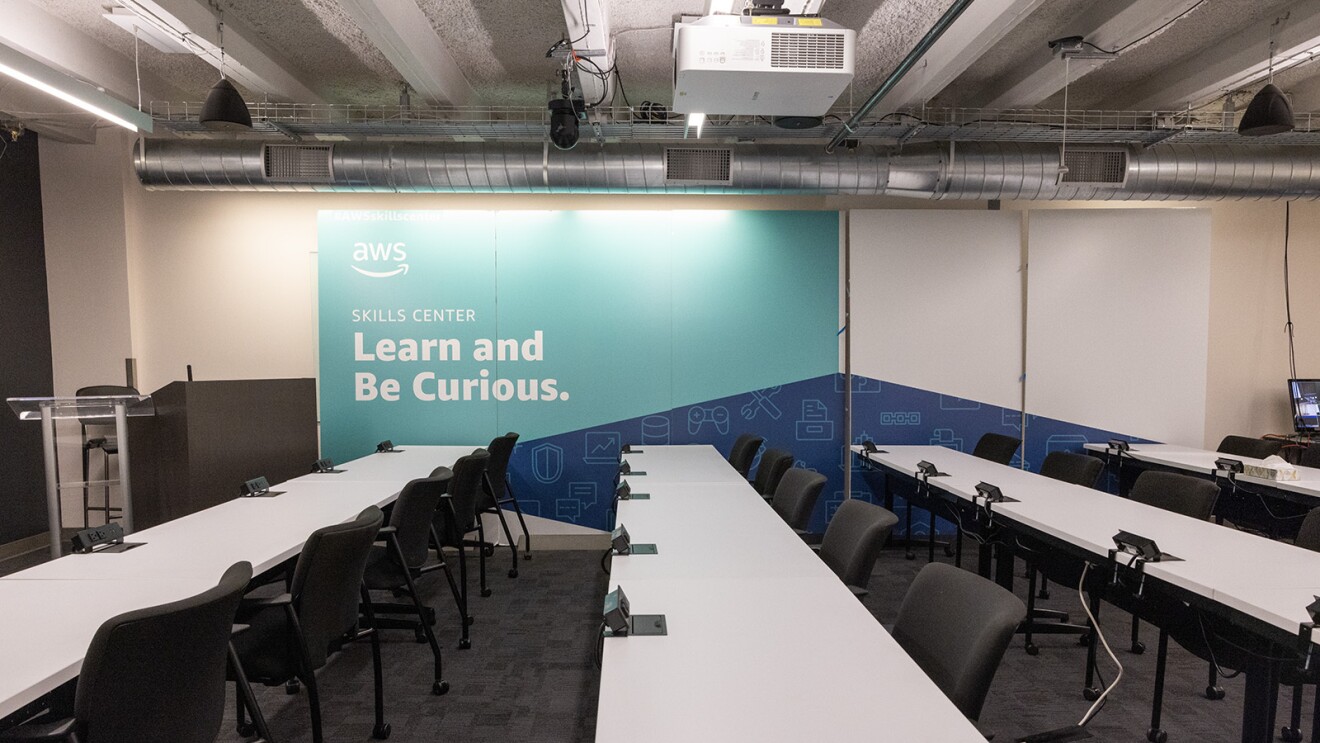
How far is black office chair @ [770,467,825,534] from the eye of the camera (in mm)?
2871

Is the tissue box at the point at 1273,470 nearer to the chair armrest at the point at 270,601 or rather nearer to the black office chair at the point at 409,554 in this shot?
the black office chair at the point at 409,554

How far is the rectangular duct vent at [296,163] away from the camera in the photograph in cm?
425

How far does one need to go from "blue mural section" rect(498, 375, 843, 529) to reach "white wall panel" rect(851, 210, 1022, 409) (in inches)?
20.5

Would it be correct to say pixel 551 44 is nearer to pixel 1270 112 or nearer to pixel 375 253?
pixel 375 253

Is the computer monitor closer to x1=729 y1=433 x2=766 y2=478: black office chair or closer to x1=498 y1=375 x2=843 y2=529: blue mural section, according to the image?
x1=498 y1=375 x2=843 y2=529: blue mural section

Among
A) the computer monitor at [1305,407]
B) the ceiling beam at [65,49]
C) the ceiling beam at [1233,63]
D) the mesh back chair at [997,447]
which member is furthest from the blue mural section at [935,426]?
the ceiling beam at [65,49]

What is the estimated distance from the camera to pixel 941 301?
4875 millimetres

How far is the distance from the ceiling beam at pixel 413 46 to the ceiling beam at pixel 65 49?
5.54 feet

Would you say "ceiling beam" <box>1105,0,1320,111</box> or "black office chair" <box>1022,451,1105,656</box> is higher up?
"ceiling beam" <box>1105,0,1320,111</box>

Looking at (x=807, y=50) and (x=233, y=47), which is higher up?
(x=233, y=47)

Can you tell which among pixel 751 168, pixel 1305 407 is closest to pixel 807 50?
pixel 751 168

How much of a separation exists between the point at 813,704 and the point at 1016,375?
453 cm

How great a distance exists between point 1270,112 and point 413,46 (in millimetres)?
4921

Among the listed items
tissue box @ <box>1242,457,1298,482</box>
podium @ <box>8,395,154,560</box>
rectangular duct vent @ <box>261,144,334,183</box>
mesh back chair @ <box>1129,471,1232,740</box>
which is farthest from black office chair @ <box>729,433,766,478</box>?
podium @ <box>8,395,154,560</box>
